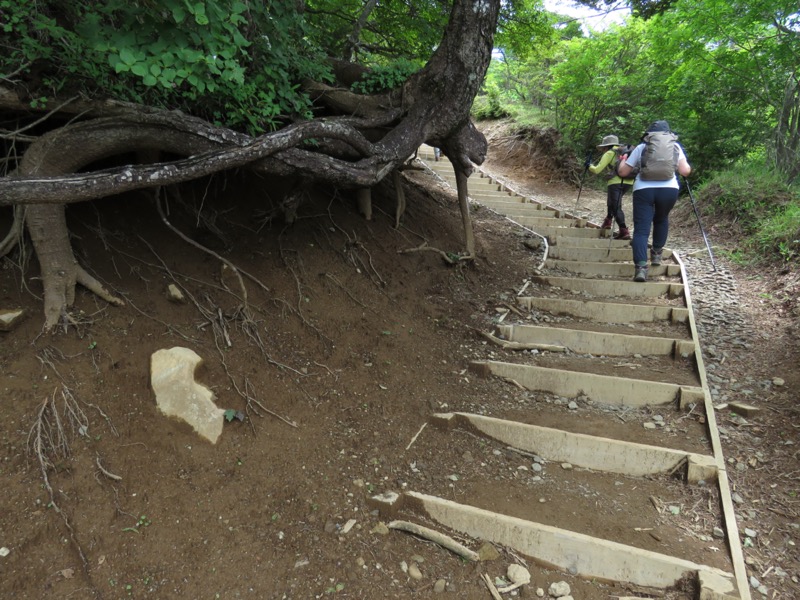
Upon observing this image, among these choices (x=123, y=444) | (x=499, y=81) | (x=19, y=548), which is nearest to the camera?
(x=19, y=548)

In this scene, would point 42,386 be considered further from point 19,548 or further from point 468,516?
point 468,516

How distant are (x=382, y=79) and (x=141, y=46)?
10.0 ft

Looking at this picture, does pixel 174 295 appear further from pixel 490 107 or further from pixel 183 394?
pixel 490 107

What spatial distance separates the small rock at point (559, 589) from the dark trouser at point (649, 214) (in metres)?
4.73

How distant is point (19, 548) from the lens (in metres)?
2.28

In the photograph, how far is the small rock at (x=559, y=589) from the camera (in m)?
2.45

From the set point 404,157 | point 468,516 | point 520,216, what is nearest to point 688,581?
point 468,516

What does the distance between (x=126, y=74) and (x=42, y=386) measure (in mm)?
2186

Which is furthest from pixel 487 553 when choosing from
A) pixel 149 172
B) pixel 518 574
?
pixel 149 172

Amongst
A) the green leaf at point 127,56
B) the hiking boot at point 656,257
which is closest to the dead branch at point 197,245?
the green leaf at point 127,56

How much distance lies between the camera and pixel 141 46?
2590 mm

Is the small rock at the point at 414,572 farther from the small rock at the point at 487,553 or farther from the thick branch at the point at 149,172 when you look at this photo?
the thick branch at the point at 149,172

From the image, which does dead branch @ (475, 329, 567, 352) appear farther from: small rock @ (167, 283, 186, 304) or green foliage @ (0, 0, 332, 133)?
green foliage @ (0, 0, 332, 133)

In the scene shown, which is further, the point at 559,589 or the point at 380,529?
the point at 380,529
